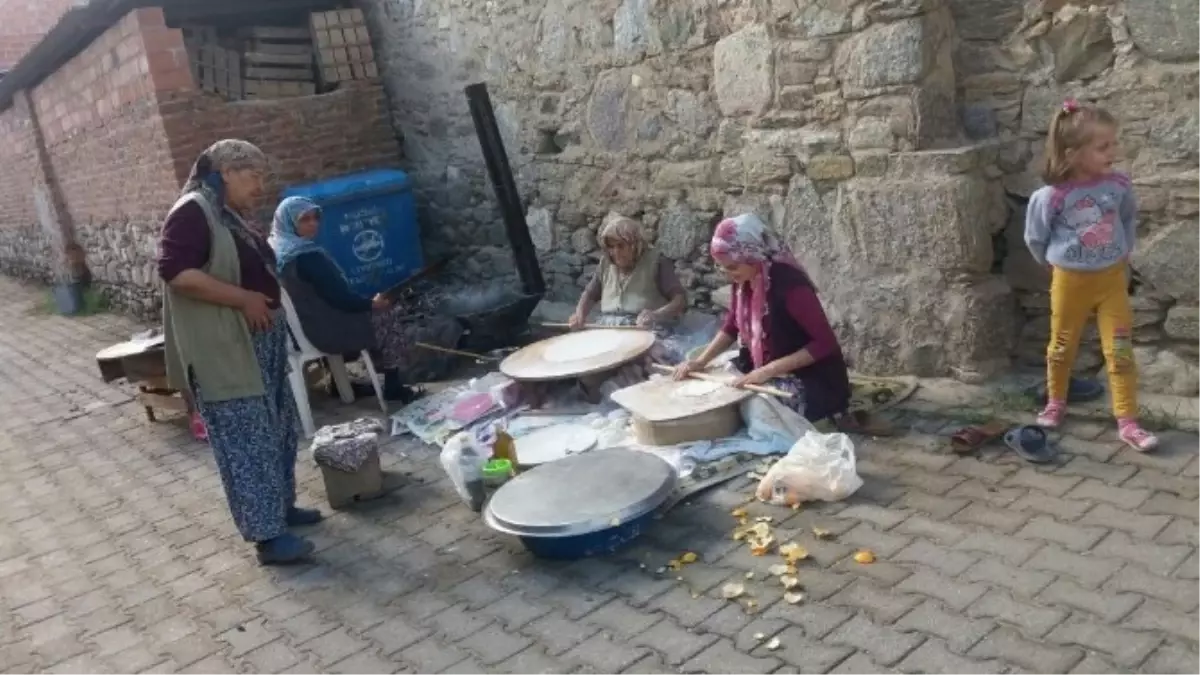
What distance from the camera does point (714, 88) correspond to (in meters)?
5.61

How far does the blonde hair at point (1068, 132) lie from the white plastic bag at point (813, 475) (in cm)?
129

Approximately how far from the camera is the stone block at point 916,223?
4.49m

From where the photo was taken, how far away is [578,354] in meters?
5.32

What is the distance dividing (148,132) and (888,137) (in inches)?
234

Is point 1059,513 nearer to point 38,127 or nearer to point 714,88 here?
point 714,88

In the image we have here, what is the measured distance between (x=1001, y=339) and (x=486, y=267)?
14.4 feet

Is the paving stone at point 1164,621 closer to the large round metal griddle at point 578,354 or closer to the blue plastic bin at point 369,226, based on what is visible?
the large round metal griddle at point 578,354

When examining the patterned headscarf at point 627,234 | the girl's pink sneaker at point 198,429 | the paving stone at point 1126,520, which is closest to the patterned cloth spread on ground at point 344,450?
the girl's pink sneaker at point 198,429

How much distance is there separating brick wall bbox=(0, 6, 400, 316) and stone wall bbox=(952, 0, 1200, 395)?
5386mm

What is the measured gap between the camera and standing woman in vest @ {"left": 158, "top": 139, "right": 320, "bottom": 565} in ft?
12.6

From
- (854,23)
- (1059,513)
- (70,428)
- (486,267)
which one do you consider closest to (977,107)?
(854,23)

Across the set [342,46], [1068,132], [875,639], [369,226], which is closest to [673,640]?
[875,639]

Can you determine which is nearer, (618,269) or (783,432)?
(783,432)

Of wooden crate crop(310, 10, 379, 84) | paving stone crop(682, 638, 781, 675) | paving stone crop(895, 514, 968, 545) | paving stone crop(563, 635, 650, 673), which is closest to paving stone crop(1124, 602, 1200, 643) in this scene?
paving stone crop(895, 514, 968, 545)
